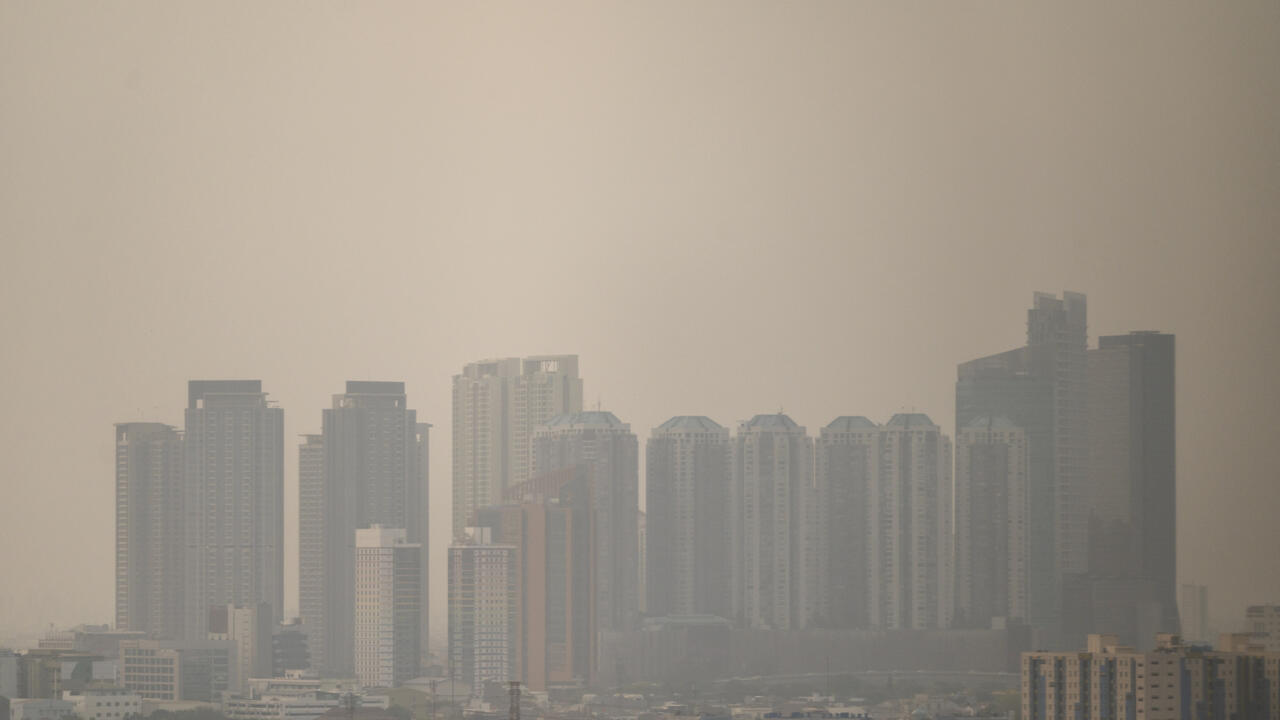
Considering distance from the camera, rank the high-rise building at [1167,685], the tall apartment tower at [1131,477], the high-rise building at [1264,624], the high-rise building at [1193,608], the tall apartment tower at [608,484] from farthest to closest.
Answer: the tall apartment tower at [608,484] < the tall apartment tower at [1131,477] < the high-rise building at [1193,608] < the high-rise building at [1264,624] < the high-rise building at [1167,685]

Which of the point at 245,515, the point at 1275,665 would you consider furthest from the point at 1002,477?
the point at 245,515

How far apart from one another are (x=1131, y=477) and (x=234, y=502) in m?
3.68

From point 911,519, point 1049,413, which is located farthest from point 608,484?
point 1049,413

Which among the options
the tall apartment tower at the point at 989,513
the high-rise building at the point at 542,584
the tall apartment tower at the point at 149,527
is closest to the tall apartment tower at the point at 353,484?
the high-rise building at the point at 542,584

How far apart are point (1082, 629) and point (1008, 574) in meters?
0.45

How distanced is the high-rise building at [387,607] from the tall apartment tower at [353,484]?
5 cm

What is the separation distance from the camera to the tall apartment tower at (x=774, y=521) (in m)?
6.98

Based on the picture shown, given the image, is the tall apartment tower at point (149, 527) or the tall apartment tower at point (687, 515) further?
the tall apartment tower at point (149, 527)

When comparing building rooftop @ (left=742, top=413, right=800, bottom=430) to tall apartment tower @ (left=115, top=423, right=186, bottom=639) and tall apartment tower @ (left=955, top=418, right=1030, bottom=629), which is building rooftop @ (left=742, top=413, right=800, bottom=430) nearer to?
tall apartment tower @ (left=955, top=418, right=1030, bottom=629)

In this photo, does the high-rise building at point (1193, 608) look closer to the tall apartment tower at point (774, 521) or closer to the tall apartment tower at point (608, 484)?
the tall apartment tower at point (774, 521)

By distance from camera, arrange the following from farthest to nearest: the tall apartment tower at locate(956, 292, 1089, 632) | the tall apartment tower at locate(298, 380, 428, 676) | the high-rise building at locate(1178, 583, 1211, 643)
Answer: the tall apartment tower at locate(298, 380, 428, 676) → the tall apartment tower at locate(956, 292, 1089, 632) → the high-rise building at locate(1178, 583, 1211, 643)

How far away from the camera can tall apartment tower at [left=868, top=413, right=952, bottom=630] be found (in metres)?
6.99

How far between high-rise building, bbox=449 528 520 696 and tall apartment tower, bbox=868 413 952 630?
144 cm

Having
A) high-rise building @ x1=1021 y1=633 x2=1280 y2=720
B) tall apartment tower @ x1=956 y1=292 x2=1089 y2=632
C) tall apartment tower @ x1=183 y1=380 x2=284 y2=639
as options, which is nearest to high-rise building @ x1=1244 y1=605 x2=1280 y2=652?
high-rise building @ x1=1021 y1=633 x2=1280 y2=720
